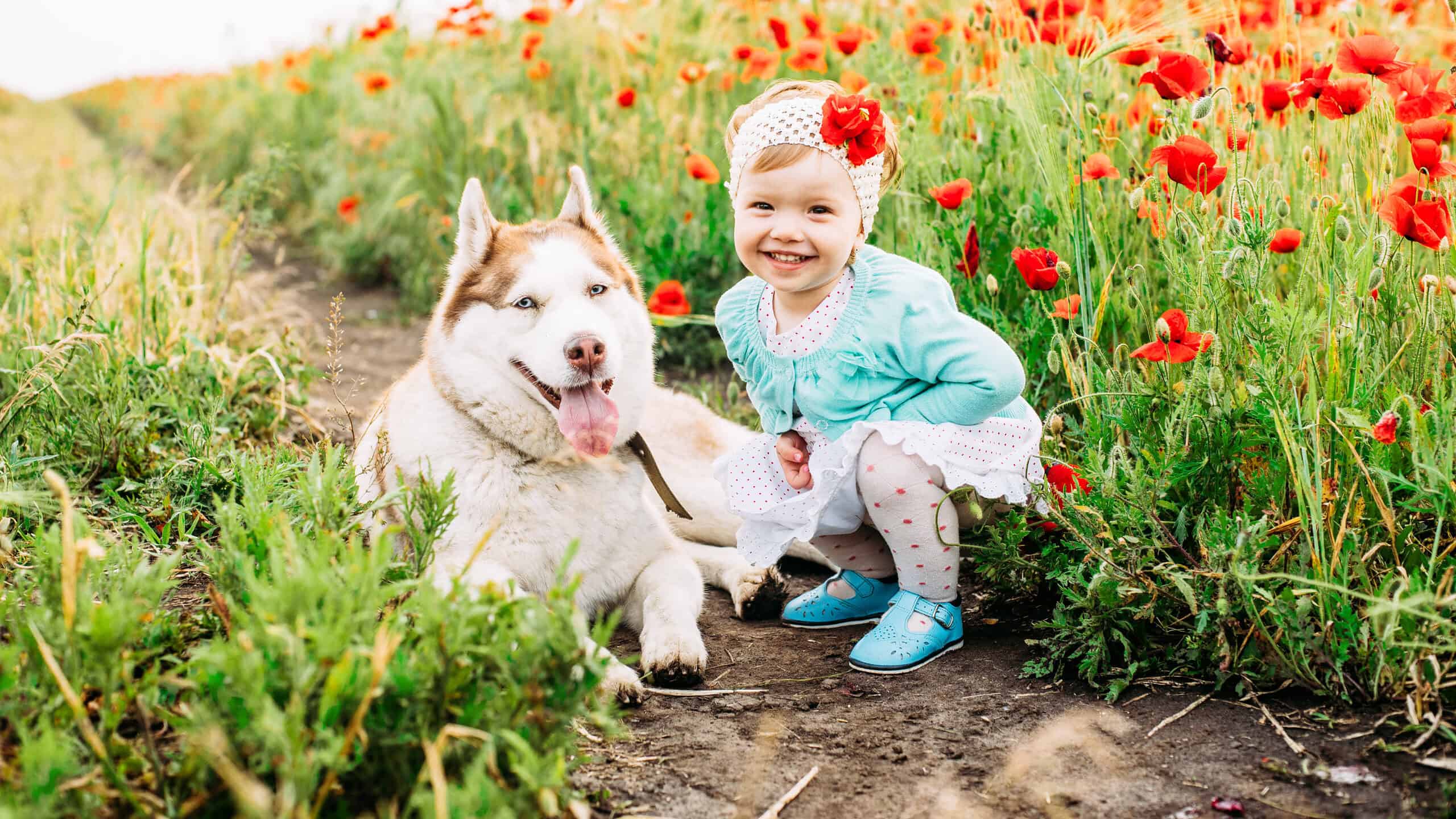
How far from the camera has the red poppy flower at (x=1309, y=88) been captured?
2438 millimetres

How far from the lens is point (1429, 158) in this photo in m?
2.26

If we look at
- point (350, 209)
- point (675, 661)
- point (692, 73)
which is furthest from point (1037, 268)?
point (350, 209)

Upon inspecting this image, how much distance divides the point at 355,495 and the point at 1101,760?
1.77m

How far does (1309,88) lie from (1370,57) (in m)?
0.13

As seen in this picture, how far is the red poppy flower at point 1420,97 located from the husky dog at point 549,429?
6.28ft

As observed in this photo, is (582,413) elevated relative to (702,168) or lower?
lower

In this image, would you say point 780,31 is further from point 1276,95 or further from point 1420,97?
point 1420,97

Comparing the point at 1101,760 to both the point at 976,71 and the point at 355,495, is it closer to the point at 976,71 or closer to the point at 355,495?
the point at 355,495

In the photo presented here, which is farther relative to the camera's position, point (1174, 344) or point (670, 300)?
point (670, 300)

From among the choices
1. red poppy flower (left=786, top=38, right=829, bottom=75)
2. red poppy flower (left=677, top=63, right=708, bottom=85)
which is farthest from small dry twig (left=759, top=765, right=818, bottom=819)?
red poppy flower (left=677, top=63, right=708, bottom=85)

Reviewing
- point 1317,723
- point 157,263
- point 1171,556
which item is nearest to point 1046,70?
point 1171,556

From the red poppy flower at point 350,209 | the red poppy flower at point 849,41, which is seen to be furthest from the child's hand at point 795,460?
the red poppy flower at point 350,209

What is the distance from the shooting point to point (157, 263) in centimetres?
537

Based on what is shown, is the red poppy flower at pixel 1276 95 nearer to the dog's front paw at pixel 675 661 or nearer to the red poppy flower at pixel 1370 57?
the red poppy flower at pixel 1370 57
